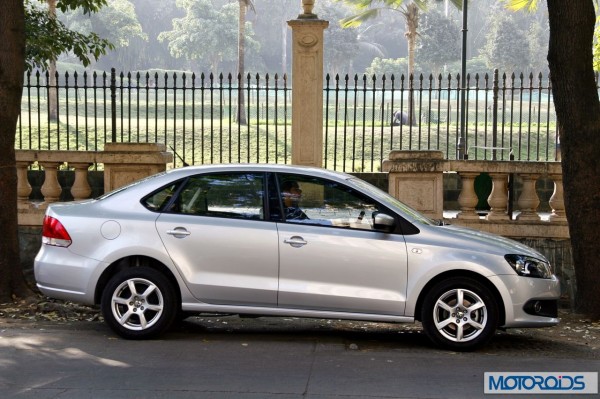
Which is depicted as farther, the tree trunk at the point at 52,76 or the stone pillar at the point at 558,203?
the tree trunk at the point at 52,76

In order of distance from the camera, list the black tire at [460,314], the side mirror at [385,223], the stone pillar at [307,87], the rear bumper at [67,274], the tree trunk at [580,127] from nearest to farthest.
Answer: the black tire at [460,314] → the side mirror at [385,223] → the rear bumper at [67,274] → the tree trunk at [580,127] → the stone pillar at [307,87]

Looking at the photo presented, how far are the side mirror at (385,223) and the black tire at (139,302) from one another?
184cm

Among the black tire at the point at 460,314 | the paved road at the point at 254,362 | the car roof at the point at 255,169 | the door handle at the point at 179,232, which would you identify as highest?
the car roof at the point at 255,169

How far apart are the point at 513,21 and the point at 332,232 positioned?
257 feet

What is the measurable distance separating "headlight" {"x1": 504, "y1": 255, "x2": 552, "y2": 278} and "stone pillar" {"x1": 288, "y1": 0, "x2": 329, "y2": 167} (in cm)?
596

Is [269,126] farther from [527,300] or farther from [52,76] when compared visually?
[527,300]

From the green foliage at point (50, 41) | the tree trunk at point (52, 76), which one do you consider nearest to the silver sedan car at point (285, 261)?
the tree trunk at point (52, 76)

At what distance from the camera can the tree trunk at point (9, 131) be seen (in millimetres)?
10242

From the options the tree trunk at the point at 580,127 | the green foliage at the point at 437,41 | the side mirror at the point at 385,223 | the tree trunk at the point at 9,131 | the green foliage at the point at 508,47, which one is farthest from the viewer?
the green foliage at the point at 508,47

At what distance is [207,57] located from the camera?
271 ft

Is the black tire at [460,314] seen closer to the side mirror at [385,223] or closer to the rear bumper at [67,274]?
the side mirror at [385,223]

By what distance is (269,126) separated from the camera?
136ft

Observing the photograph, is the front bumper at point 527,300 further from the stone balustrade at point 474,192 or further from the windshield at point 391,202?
the stone balustrade at point 474,192

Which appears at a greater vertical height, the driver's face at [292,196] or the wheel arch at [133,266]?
the driver's face at [292,196]
